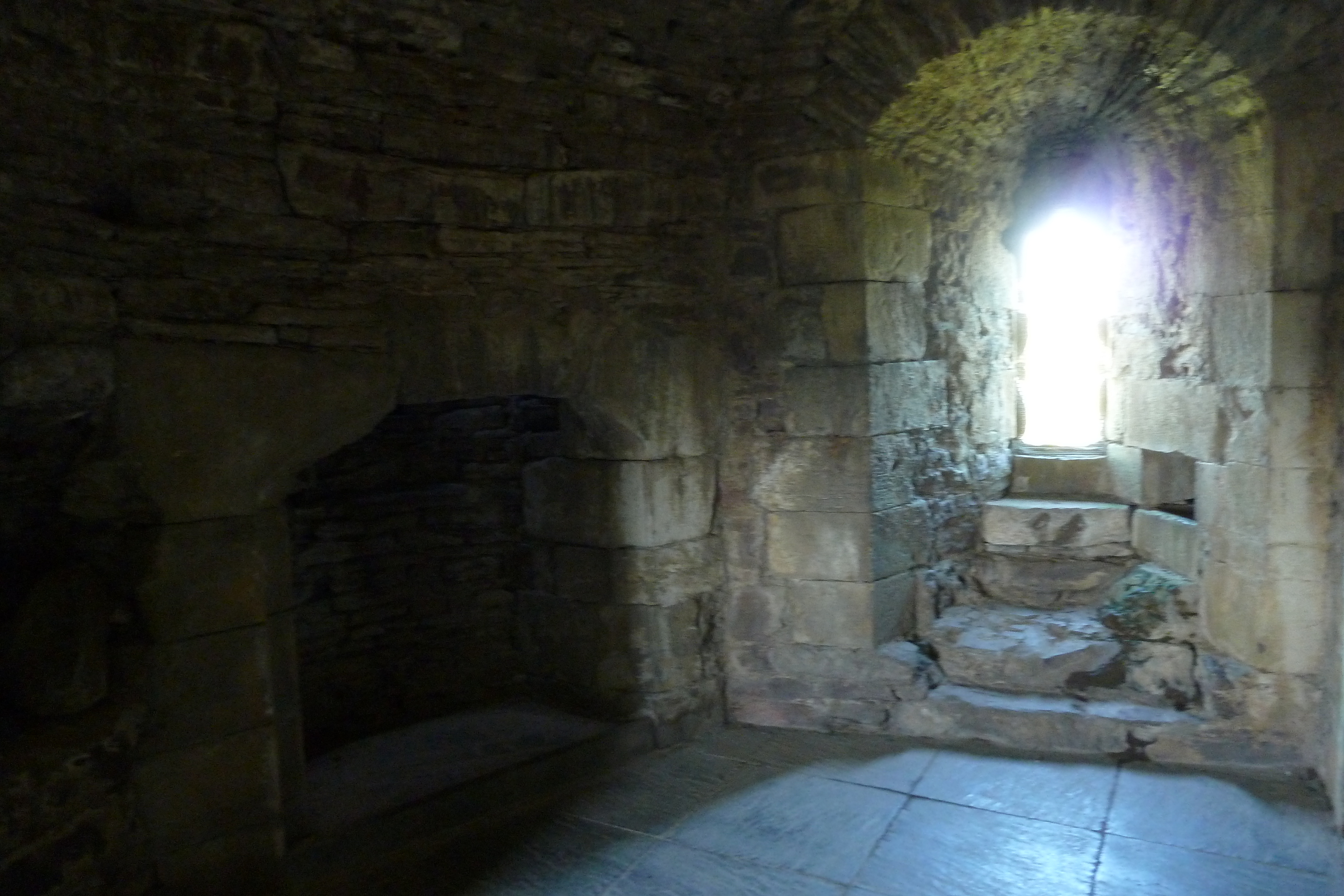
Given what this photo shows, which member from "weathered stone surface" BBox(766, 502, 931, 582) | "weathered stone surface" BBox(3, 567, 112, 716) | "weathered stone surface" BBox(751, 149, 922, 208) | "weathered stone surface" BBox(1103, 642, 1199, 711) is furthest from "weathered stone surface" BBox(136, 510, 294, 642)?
"weathered stone surface" BBox(1103, 642, 1199, 711)

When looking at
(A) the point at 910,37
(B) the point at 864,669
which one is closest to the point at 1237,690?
(B) the point at 864,669

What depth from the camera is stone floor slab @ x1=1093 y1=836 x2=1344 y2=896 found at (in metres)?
2.83

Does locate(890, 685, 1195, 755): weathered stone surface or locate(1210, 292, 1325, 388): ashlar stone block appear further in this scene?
locate(890, 685, 1195, 755): weathered stone surface

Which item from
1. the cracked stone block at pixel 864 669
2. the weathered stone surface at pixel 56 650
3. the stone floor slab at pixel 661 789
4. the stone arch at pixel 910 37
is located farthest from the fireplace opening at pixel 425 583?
the stone arch at pixel 910 37

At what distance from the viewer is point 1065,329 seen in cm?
479

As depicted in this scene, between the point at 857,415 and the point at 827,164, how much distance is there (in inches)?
41.1

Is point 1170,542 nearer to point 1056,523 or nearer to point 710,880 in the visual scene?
point 1056,523

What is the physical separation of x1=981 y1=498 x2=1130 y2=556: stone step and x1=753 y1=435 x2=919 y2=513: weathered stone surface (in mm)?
564

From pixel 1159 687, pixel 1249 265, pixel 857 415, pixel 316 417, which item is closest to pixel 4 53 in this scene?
pixel 316 417

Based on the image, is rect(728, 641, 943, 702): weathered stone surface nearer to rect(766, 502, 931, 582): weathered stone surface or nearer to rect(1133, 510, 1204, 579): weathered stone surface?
rect(766, 502, 931, 582): weathered stone surface

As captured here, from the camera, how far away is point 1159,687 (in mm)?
3795

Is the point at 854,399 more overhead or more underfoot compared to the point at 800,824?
more overhead

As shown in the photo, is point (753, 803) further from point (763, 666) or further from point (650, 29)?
point (650, 29)

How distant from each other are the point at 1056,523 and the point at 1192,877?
1695 mm
